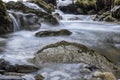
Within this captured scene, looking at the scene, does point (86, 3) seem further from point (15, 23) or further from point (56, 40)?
point (56, 40)

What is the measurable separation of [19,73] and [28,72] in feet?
0.89

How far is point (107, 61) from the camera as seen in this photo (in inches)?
320

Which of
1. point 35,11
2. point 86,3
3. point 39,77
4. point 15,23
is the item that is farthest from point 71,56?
point 86,3

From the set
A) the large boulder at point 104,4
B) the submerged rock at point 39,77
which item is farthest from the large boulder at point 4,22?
the large boulder at point 104,4

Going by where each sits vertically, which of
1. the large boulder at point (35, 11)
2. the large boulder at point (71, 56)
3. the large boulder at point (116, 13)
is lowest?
the large boulder at point (116, 13)

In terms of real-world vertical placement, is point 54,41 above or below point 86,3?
above

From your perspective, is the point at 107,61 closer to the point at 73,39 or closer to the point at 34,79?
the point at 34,79

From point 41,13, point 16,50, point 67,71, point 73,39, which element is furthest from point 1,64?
point 41,13

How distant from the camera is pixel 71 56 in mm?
7742

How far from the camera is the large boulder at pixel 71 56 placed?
7.64 meters

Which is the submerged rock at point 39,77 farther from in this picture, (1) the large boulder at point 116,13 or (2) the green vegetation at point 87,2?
(2) the green vegetation at point 87,2

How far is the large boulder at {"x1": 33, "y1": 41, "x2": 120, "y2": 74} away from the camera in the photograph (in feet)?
25.1

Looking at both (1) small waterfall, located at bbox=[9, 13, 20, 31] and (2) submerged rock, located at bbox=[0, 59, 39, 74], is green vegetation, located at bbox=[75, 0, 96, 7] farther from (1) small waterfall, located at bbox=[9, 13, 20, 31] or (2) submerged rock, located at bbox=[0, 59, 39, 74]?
(2) submerged rock, located at bbox=[0, 59, 39, 74]

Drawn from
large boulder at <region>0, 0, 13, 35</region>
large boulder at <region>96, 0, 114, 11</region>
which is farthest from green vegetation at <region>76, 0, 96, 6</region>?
large boulder at <region>0, 0, 13, 35</region>
